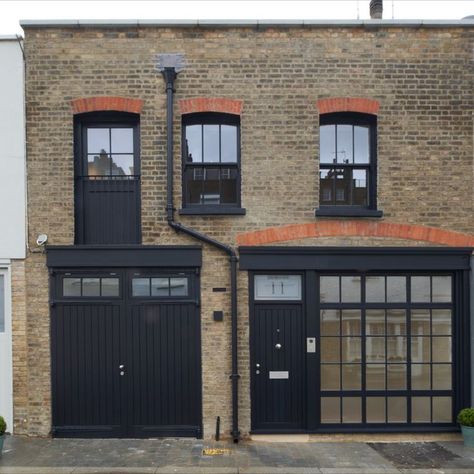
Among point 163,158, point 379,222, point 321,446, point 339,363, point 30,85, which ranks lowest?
point 321,446

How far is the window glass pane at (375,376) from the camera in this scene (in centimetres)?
811

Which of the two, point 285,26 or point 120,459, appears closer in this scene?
point 120,459

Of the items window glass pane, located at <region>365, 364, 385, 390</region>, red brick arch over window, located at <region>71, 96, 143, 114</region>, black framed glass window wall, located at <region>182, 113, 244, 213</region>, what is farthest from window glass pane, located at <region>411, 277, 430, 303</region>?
red brick arch over window, located at <region>71, 96, 143, 114</region>

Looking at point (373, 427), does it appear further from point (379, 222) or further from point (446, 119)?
point (446, 119)

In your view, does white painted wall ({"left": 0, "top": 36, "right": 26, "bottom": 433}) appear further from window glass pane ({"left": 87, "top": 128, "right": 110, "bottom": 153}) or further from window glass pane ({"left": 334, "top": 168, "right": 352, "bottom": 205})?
window glass pane ({"left": 334, "top": 168, "right": 352, "bottom": 205})

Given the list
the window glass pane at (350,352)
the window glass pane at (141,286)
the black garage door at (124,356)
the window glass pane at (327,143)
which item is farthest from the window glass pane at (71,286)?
the window glass pane at (327,143)

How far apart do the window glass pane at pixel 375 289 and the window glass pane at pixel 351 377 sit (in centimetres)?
125

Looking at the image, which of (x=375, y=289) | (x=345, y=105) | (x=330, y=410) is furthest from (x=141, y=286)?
(x=345, y=105)

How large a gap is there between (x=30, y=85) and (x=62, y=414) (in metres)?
5.92

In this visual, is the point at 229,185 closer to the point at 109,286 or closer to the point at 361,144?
the point at 361,144

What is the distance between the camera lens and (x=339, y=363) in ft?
26.6

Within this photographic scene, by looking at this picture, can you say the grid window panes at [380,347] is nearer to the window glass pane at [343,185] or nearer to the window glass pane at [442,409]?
the window glass pane at [442,409]

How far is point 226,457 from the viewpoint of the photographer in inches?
282

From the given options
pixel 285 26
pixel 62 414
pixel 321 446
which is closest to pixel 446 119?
pixel 285 26
